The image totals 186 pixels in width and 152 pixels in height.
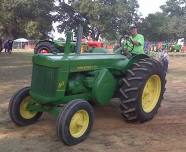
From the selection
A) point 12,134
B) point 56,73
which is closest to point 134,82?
point 56,73

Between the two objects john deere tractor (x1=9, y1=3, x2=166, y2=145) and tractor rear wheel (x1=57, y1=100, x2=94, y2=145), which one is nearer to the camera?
tractor rear wheel (x1=57, y1=100, x2=94, y2=145)

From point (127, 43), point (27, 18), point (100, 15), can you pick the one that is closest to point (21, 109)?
point (127, 43)

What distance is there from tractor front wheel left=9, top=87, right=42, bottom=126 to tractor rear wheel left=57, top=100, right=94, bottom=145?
1281 millimetres

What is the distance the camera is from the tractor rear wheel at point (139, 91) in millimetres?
7336

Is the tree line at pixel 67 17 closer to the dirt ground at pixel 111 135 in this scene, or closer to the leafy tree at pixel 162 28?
the leafy tree at pixel 162 28

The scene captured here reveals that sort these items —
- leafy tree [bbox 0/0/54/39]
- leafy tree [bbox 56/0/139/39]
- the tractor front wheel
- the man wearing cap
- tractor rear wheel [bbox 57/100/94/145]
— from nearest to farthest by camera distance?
tractor rear wheel [bbox 57/100/94/145] < the tractor front wheel < the man wearing cap < leafy tree [bbox 0/0/54/39] < leafy tree [bbox 56/0/139/39]

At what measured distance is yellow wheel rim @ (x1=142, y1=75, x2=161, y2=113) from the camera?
799cm

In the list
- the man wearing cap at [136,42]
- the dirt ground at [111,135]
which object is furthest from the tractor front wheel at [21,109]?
the man wearing cap at [136,42]

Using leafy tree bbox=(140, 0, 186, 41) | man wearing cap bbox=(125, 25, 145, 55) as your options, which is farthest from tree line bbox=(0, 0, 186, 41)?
man wearing cap bbox=(125, 25, 145, 55)

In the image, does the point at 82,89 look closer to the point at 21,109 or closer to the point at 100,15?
the point at 21,109

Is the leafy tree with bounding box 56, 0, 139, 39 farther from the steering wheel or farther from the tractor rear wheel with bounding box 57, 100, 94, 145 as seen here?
the tractor rear wheel with bounding box 57, 100, 94, 145

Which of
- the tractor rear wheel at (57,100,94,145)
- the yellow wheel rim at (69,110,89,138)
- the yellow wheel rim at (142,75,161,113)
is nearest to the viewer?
the tractor rear wheel at (57,100,94,145)

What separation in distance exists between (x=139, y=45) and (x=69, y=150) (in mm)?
3612

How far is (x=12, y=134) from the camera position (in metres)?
6.82
